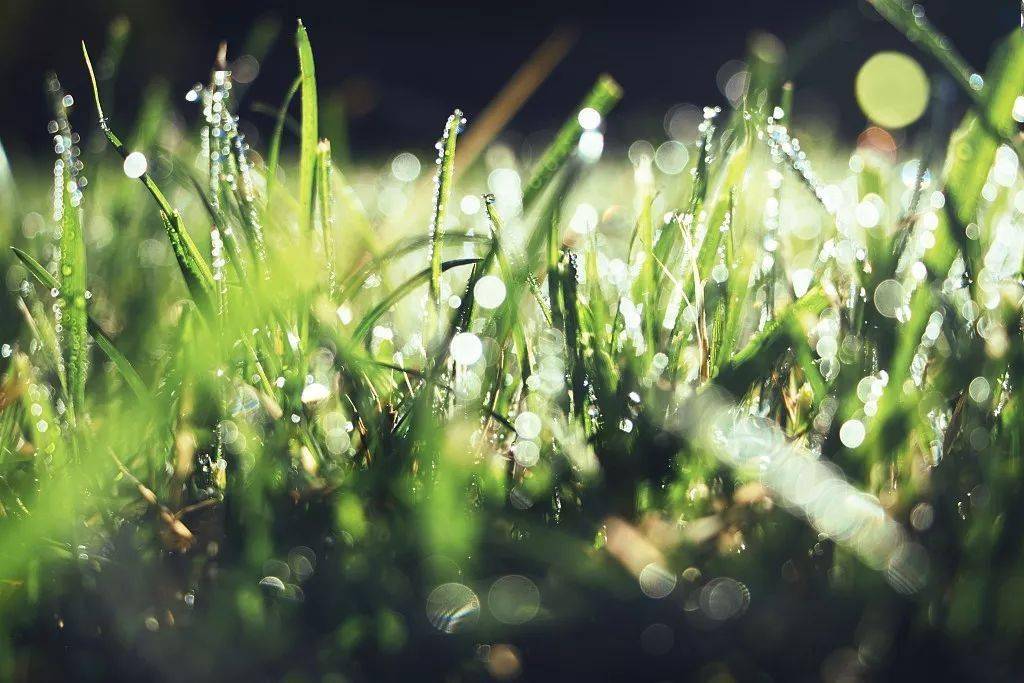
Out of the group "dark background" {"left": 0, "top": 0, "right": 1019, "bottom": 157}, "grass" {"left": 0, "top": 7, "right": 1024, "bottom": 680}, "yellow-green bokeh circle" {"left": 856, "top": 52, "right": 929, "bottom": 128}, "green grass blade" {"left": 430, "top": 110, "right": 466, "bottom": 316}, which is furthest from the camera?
"dark background" {"left": 0, "top": 0, "right": 1019, "bottom": 157}

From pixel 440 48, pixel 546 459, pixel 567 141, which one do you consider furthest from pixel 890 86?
pixel 546 459

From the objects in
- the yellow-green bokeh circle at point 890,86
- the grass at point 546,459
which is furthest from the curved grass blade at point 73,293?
the yellow-green bokeh circle at point 890,86

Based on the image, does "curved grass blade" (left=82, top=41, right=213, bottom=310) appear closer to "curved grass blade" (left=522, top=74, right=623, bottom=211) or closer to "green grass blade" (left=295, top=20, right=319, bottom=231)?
"green grass blade" (left=295, top=20, right=319, bottom=231)

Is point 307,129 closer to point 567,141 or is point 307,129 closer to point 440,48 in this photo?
point 567,141

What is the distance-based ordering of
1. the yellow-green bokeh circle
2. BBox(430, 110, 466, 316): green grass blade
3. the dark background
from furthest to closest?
1. the dark background
2. the yellow-green bokeh circle
3. BBox(430, 110, 466, 316): green grass blade

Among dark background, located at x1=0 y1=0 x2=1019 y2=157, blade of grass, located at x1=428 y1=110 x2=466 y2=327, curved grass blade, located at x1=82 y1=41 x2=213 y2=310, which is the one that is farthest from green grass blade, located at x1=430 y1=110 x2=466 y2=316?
dark background, located at x1=0 y1=0 x2=1019 y2=157

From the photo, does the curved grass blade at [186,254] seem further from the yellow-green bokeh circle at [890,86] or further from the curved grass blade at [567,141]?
the yellow-green bokeh circle at [890,86]
